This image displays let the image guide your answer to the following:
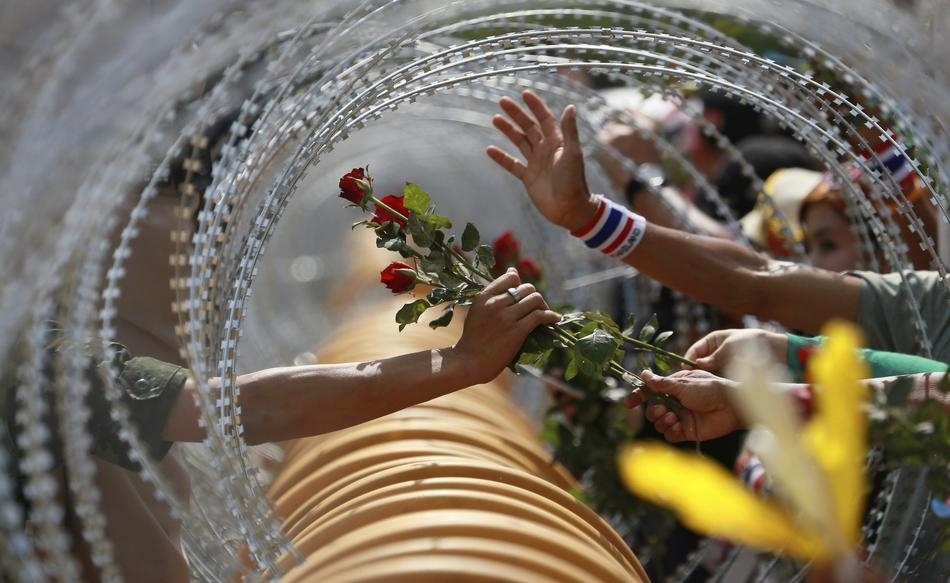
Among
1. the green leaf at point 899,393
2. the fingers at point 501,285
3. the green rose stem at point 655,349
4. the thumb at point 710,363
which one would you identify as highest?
the fingers at point 501,285

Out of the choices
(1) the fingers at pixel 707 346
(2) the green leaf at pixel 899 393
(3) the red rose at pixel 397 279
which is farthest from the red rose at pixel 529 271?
(2) the green leaf at pixel 899 393

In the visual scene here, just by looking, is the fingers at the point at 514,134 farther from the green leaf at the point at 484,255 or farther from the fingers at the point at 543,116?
the green leaf at the point at 484,255

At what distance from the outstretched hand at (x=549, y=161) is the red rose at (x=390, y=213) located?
0.50 metres

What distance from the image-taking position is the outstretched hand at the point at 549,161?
93.6 inches

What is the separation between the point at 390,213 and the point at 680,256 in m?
0.83

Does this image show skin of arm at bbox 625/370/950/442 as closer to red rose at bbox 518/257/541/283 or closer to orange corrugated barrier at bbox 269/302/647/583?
orange corrugated barrier at bbox 269/302/647/583

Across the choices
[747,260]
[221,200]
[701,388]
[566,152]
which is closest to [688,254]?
[747,260]

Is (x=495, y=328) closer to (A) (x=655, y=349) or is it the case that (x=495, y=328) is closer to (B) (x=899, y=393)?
(A) (x=655, y=349)

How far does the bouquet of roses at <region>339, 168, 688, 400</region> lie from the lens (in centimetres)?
192

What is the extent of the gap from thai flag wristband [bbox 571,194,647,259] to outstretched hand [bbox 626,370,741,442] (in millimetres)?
504

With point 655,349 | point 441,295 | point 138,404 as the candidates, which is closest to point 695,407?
point 655,349

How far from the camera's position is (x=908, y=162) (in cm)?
192

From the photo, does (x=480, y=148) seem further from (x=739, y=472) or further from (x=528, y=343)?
(x=528, y=343)

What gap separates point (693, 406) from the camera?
1.92 metres
